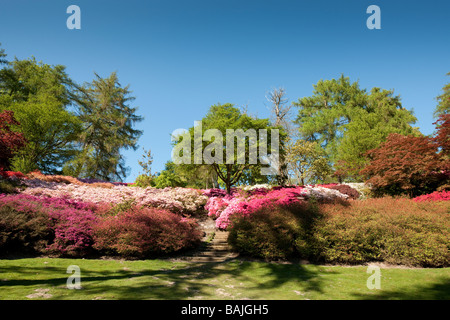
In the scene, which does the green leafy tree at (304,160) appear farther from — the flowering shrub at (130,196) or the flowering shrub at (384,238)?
the flowering shrub at (384,238)

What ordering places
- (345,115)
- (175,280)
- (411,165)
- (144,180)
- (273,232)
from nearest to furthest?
(175,280)
(273,232)
(411,165)
(144,180)
(345,115)

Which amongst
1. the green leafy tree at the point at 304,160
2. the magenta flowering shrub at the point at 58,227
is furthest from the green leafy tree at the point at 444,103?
the magenta flowering shrub at the point at 58,227

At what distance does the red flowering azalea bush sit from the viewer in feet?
23.3

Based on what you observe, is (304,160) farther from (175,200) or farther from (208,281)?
(208,281)

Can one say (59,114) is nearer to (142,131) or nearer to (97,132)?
(97,132)

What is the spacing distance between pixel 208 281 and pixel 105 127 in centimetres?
2961

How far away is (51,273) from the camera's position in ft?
16.6

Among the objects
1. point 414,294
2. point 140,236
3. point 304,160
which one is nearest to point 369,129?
point 304,160

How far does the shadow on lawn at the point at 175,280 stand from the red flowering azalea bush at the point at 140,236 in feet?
4.04

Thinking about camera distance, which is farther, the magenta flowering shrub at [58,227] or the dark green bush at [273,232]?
the dark green bush at [273,232]

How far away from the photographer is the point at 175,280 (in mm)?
4926

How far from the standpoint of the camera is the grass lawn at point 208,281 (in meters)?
3.98

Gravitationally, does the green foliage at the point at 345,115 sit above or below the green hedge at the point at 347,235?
above
